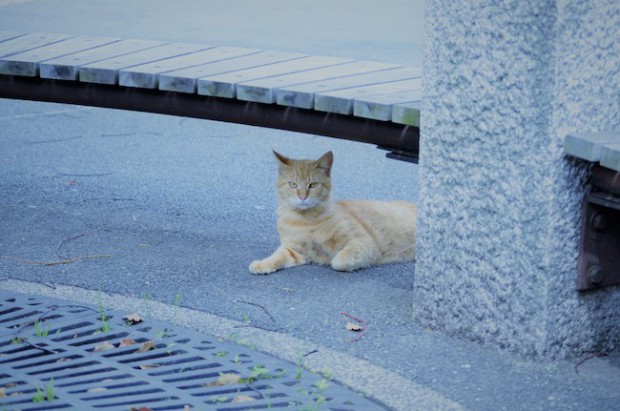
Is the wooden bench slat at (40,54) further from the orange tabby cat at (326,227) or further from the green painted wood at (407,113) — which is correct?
the green painted wood at (407,113)

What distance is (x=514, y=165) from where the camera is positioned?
10.8ft

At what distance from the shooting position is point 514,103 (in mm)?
3230

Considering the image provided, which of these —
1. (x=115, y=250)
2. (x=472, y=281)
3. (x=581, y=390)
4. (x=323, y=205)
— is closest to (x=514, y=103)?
(x=472, y=281)

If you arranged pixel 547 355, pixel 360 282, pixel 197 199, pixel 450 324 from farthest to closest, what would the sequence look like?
pixel 197 199 → pixel 360 282 → pixel 450 324 → pixel 547 355

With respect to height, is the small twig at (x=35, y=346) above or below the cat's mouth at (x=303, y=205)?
below

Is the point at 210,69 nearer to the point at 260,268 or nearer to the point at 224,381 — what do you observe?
the point at 260,268

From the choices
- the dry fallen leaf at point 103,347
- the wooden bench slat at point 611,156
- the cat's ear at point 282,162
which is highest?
the wooden bench slat at point 611,156

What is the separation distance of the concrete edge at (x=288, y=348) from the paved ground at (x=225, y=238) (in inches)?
0.4

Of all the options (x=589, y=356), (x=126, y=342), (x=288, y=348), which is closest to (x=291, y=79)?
(x=288, y=348)

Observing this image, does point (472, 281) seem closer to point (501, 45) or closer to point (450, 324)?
point (450, 324)

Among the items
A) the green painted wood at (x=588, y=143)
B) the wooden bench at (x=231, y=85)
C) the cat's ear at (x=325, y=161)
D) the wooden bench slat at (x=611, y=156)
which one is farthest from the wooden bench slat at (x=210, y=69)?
the wooden bench slat at (x=611, y=156)

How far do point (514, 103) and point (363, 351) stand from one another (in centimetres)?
102

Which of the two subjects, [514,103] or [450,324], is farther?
[450,324]

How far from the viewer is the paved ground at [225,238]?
3328 mm
